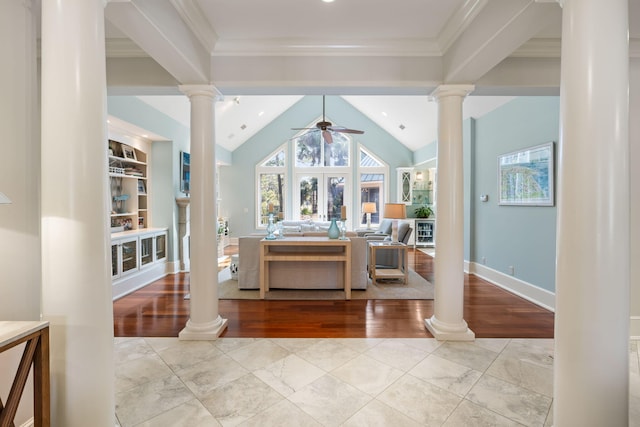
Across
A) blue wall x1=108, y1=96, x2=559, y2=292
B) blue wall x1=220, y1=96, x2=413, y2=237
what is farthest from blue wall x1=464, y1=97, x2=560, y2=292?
blue wall x1=220, y1=96, x2=413, y2=237

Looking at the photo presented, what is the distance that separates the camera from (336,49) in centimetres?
280

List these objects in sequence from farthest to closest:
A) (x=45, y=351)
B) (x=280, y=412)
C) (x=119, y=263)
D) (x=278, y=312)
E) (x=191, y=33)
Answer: (x=119, y=263)
(x=278, y=312)
(x=191, y=33)
(x=280, y=412)
(x=45, y=351)

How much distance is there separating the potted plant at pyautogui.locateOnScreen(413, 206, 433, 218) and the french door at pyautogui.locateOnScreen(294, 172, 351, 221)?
1979 millimetres

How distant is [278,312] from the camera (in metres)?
3.53

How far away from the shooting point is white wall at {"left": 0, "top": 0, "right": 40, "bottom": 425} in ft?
4.76

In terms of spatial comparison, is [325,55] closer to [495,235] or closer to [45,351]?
[45,351]

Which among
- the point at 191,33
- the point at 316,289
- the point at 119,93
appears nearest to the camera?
the point at 191,33

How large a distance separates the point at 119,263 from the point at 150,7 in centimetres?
337

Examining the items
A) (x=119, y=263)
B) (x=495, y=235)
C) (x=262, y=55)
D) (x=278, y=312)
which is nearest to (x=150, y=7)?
(x=262, y=55)

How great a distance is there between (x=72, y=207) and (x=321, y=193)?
770cm

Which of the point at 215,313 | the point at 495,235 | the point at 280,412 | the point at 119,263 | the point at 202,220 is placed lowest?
the point at 280,412

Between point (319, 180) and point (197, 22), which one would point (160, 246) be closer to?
point (197, 22)

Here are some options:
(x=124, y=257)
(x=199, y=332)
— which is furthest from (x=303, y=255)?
(x=124, y=257)

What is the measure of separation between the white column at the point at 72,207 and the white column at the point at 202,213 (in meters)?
1.46
